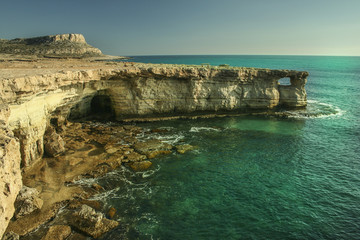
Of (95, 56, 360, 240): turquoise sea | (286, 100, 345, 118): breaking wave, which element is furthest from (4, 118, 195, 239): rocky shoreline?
(286, 100, 345, 118): breaking wave

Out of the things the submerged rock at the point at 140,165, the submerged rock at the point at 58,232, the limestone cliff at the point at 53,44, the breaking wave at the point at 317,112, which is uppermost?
the limestone cliff at the point at 53,44

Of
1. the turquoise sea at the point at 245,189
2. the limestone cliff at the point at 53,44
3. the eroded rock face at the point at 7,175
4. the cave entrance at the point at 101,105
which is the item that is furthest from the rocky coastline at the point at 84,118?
the limestone cliff at the point at 53,44

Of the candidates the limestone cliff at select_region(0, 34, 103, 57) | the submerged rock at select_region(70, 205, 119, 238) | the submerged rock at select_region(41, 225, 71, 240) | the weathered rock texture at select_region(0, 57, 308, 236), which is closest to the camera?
the submerged rock at select_region(41, 225, 71, 240)

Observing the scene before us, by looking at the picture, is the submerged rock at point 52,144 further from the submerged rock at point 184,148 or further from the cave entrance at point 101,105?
the cave entrance at point 101,105

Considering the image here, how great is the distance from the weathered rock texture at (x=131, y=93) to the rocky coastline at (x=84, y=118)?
90 millimetres

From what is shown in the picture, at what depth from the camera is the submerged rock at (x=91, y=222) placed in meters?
11.3

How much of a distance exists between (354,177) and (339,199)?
164 inches

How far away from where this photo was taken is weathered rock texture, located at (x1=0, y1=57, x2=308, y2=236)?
52.4 feet

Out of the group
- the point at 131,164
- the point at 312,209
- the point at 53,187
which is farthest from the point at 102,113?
the point at 312,209

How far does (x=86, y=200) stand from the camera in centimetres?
1380

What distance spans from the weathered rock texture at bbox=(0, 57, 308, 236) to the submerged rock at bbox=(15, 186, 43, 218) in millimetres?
4526

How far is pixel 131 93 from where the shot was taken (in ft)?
96.7

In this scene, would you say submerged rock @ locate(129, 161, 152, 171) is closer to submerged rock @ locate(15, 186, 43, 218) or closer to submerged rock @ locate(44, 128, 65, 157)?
submerged rock @ locate(44, 128, 65, 157)

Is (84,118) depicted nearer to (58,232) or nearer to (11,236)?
(58,232)
